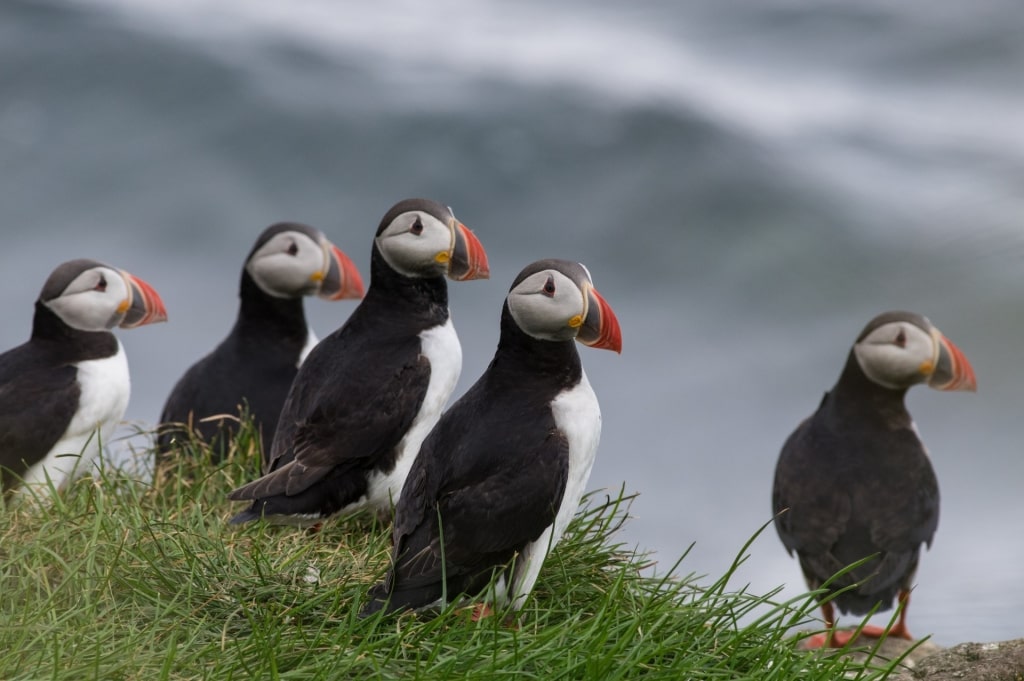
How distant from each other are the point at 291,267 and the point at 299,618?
11.2 feet

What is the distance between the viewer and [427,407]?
512cm

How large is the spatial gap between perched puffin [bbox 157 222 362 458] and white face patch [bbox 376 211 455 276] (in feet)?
5.72

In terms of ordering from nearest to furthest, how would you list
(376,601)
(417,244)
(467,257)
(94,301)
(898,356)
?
1. (376,601)
2. (467,257)
3. (417,244)
4. (94,301)
5. (898,356)

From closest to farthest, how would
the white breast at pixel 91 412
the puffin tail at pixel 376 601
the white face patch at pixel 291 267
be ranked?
1. the puffin tail at pixel 376 601
2. the white breast at pixel 91 412
3. the white face patch at pixel 291 267

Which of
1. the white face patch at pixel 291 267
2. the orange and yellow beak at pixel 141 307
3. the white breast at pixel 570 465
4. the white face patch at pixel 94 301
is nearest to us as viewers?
the white breast at pixel 570 465

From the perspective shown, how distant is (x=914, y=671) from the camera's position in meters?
4.27

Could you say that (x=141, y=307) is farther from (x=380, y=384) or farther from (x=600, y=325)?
(x=600, y=325)

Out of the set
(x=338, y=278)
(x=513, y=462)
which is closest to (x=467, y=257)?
(x=513, y=462)

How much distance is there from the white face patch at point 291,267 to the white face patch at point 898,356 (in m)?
2.89

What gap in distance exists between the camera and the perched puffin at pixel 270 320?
22.3ft

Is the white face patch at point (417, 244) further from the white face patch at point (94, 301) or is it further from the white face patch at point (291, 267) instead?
the white face patch at point (291, 267)

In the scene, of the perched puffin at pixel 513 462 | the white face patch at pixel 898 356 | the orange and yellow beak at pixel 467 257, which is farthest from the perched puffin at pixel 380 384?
the white face patch at pixel 898 356

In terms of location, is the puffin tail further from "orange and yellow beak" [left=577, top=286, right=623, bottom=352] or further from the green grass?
"orange and yellow beak" [left=577, top=286, right=623, bottom=352]

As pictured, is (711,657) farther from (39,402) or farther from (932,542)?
(39,402)
